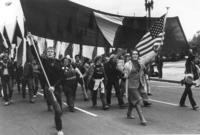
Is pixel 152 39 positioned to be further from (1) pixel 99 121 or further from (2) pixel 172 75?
(2) pixel 172 75

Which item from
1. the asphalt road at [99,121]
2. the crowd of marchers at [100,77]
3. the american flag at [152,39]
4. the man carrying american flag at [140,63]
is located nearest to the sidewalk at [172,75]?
the crowd of marchers at [100,77]

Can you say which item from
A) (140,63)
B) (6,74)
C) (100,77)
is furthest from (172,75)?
(140,63)

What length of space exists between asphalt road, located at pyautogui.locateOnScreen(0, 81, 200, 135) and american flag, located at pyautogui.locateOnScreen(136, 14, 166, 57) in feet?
5.66

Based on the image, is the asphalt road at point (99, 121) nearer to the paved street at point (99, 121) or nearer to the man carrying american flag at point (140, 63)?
the paved street at point (99, 121)

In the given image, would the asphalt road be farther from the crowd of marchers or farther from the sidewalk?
the sidewalk

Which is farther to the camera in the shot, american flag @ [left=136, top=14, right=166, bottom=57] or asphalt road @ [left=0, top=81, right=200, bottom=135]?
american flag @ [left=136, top=14, right=166, bottom=57]

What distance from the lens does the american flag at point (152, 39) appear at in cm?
1060

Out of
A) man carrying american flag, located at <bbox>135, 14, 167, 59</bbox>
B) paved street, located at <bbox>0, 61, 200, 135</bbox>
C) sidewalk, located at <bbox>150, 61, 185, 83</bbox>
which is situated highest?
man carrying american flag, located at <bbox>135, 14, 167, 59</bbox>

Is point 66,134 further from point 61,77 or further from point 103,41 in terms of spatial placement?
point 103,41

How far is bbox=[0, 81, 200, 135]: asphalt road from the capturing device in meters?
8.47

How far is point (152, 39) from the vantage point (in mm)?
10719

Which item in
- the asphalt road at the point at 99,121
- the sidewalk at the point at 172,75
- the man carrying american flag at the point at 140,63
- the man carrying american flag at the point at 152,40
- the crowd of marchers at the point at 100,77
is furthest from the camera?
the sidewalk at the point at 172,75

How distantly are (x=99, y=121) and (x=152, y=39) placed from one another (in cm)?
269

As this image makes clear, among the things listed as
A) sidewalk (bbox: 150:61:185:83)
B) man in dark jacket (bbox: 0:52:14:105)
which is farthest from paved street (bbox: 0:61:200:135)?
sidewalk (bbox: 150:61:185:83)
